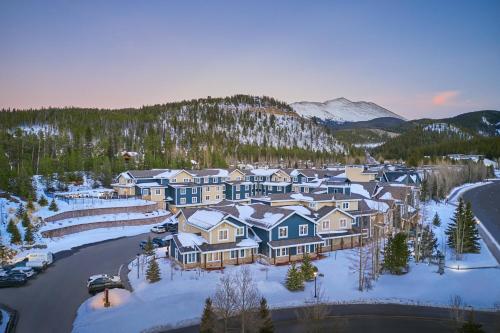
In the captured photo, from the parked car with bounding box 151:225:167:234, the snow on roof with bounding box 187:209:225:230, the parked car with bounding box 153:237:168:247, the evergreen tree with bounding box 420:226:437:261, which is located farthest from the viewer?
the parked car with bounding box 151:225:167:234

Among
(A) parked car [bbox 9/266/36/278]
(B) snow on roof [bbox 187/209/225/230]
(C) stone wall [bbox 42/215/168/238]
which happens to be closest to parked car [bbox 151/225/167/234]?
(C) stone wall [bbox 42/215/168/238]

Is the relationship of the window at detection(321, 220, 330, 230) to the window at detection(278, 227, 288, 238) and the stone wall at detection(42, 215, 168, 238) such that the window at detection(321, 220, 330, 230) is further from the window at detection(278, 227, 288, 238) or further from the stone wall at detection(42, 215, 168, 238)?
the stone wall at detection(42, 215, 168, 238)

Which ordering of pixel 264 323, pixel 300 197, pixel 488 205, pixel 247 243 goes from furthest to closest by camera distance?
pixel 488 205 → pixel 300 197 → pixel 247 243 → pixel 264 323

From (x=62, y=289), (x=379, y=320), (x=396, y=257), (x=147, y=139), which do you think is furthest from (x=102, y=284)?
(x=147, y=139)

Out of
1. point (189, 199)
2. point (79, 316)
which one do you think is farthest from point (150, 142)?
point (79, 316)

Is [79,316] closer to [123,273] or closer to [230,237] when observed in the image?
[123,273]

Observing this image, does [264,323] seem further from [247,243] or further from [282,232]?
[282,232]
